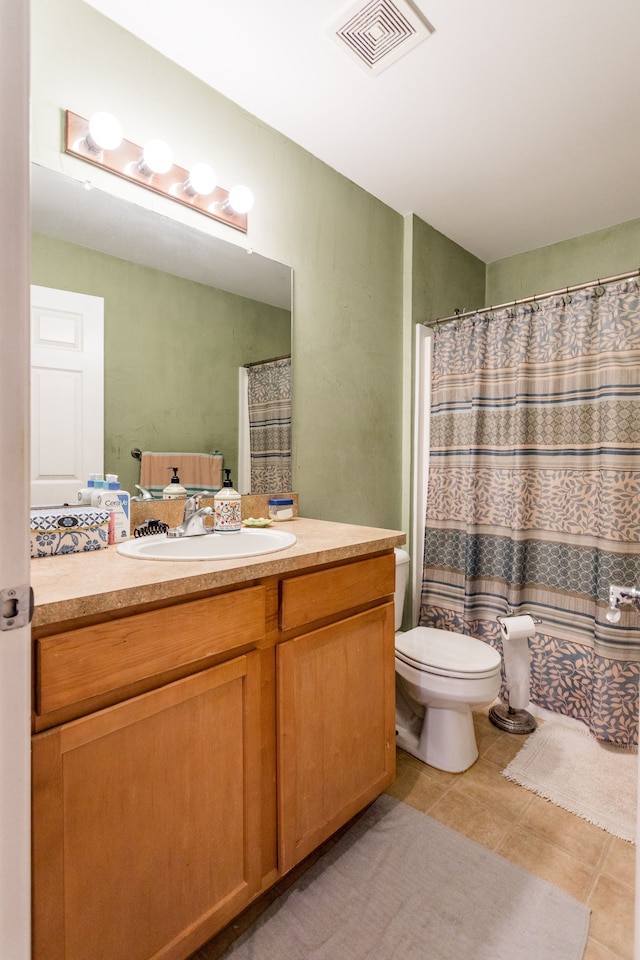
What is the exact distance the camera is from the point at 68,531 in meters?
1.15

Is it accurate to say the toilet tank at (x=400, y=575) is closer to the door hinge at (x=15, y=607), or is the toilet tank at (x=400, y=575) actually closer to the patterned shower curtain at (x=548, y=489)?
the patterned shower curtain at (x=548, y=489)

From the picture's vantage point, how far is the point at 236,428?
1.74 m

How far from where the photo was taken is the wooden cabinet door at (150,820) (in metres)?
0.79

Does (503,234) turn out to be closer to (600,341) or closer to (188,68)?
Answer: (600,341)

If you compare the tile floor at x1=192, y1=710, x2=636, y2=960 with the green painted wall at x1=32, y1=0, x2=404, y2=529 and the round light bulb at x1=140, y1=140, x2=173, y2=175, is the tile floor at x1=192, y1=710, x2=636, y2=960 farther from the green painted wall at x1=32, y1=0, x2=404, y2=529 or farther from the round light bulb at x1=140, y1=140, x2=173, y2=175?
the round light bulb at x1=140, y1=140, x2=173, y2=175

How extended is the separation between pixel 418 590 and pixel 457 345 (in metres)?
1.30

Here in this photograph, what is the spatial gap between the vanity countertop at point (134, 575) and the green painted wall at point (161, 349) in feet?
1.45

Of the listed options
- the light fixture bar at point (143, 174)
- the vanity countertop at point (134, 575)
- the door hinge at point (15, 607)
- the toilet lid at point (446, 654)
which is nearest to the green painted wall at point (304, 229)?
the light fixture bar at point (143, 174)

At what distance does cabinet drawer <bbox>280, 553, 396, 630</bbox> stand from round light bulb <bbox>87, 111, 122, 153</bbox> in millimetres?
1324

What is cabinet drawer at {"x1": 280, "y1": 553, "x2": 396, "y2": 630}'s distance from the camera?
1169 mm

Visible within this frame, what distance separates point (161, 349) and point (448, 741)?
1.74 m

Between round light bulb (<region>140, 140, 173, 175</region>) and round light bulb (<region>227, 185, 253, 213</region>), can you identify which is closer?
round light bulb (<region>140, 140, 173, 175</region>)

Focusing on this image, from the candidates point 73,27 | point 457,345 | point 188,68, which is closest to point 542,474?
point 457,345

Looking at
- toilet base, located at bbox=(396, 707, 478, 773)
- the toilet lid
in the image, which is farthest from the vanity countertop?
toilet base, located at bbox=(396, 707, 478, 773)
